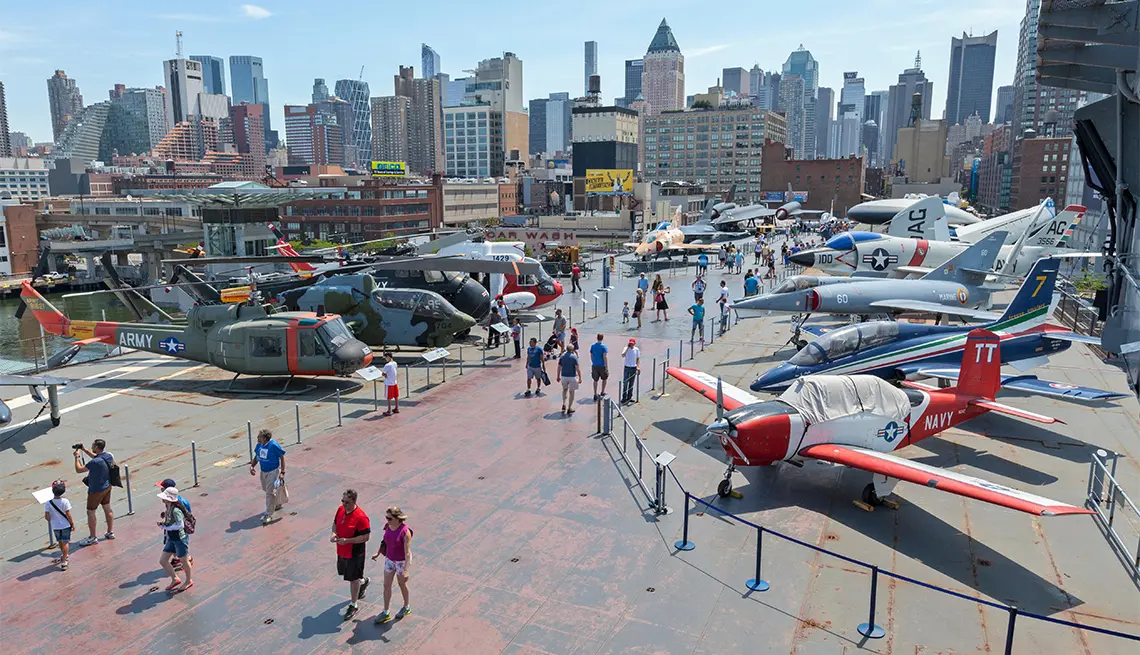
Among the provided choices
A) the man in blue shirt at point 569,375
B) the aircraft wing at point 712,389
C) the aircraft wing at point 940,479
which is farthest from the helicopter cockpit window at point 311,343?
the aircraft wing at point 940,479

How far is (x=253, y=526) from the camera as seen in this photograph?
11.2 meters

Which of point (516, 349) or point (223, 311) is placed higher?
point (223, 311)

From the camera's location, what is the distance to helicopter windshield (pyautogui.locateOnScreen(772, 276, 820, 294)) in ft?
80.1

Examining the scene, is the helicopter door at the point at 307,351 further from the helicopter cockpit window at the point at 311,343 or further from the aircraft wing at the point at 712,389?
the aircraft wing at the point at 712,389

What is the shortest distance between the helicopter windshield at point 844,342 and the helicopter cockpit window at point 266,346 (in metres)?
12.8

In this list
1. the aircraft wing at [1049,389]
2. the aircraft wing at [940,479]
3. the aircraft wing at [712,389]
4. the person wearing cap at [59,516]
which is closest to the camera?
the aircraft wing at [940,479]

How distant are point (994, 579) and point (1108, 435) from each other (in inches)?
320

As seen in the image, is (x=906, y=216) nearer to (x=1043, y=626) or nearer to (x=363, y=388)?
(x=363, y=388)

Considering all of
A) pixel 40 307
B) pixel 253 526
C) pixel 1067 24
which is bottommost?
pixel 253 526

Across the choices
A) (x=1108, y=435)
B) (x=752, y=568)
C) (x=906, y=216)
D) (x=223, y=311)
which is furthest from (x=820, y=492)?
(x=906, y=216)

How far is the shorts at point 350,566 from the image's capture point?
8.53 metres

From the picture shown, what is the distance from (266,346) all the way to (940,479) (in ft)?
51.2

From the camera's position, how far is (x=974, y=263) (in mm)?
26906

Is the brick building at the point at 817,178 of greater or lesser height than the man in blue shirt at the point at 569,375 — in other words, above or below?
above
